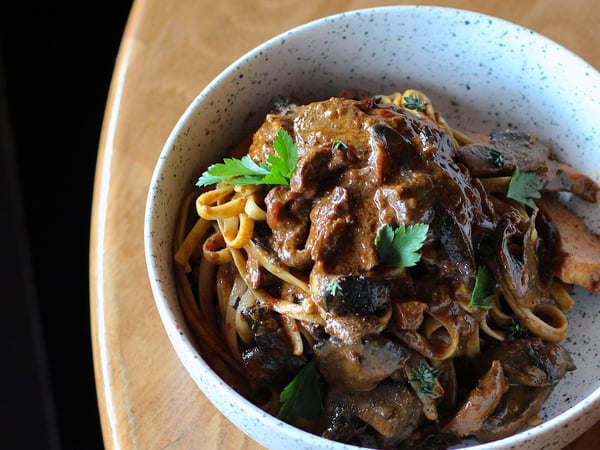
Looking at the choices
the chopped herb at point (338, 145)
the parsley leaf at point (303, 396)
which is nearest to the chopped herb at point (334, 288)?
the parsley leaf at point (303, 396)

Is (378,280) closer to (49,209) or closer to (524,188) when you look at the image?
(524,188)

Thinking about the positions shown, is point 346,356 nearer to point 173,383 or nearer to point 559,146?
point 173,383

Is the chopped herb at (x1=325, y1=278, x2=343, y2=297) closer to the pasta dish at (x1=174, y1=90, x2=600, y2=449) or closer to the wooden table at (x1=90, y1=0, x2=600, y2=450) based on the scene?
the pasta dish at (x1=174, y1=90, x2=600, y2=449)

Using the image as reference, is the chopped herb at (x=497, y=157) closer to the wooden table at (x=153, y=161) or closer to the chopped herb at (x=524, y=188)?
the chopped herb at (x=524, y=188)

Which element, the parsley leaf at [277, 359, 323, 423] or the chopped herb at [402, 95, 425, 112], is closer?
the parsley leaf at [277, 359, 323, 423]

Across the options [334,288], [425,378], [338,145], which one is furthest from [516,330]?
[338,145]

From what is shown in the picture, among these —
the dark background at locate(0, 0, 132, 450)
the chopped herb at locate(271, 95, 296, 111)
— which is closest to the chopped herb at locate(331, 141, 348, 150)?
the chopped herb at locate(271, 95, 296, 111)
